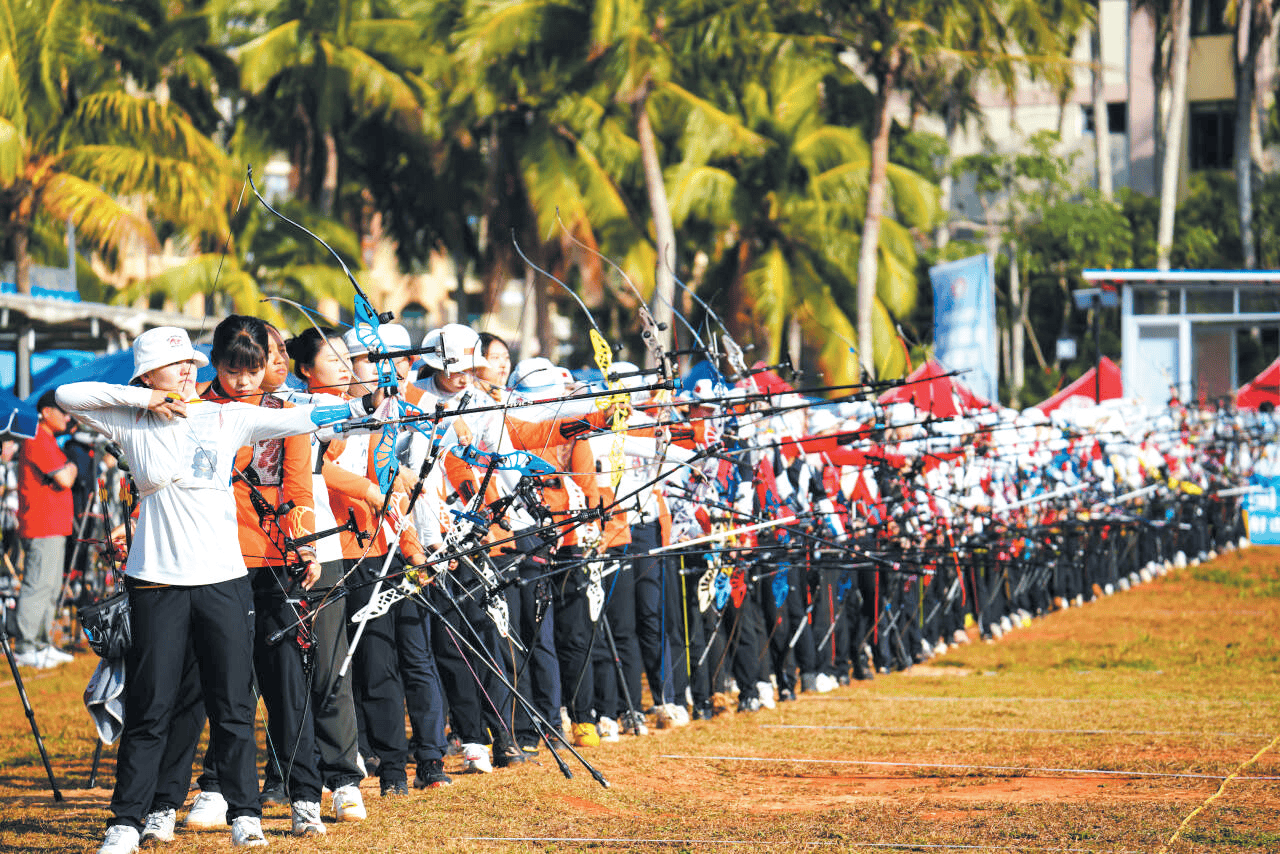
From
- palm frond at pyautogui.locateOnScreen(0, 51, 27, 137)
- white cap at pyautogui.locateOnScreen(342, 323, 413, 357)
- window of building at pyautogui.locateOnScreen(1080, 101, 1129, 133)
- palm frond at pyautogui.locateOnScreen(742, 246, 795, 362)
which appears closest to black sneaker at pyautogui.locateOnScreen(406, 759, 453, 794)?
white cap at pyautogui.locateOnScreen(342, 323, 413, 357)

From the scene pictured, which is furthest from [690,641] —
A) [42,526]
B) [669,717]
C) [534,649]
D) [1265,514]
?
[1265,514]

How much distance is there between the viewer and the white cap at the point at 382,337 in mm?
6395

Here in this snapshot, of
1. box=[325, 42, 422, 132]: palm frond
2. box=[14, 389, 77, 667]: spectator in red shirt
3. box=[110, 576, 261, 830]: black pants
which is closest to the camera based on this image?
box=[110, 576, 261, 830]: black pants

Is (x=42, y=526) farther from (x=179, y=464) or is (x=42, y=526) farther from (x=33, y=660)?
(x=179, y=464)

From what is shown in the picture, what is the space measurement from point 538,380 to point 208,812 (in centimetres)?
278

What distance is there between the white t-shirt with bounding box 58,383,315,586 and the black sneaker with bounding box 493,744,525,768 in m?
2.31

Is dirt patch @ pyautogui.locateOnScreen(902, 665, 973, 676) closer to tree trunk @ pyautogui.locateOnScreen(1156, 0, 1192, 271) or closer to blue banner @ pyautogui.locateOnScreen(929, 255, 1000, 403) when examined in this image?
blue banner @ pyautogui.locateOnScreen(929, 255, 1000, 403)

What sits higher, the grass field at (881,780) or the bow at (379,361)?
the bow at (379,361)

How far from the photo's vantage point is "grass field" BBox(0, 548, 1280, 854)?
608cm

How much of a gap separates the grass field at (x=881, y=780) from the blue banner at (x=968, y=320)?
8.31 m

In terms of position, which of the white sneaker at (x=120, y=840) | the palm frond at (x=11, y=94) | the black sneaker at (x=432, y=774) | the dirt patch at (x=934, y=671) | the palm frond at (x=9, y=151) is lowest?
the dirt patch at (x=934, y=671)

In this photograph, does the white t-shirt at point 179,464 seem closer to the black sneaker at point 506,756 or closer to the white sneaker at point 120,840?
the white sneaker at point 120,840

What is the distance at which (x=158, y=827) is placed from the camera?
588 centimetres

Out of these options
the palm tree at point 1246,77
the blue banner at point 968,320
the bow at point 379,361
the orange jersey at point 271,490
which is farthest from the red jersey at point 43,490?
the palm tree at point 1246,77
